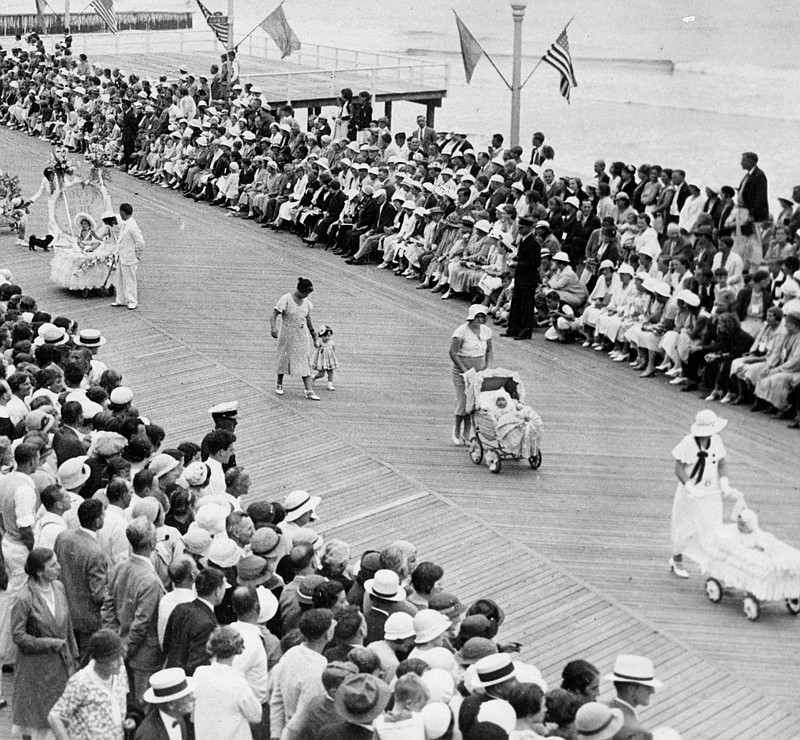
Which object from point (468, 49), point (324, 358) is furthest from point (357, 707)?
point (468, 49)

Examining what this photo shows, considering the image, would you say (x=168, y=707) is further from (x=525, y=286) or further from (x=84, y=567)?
(x=525, y=286)

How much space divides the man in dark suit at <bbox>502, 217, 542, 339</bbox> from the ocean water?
24.1 m

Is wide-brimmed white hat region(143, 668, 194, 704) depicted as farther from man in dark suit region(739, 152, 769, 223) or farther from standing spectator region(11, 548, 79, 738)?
man in dark suit region(739, 152, 769, 223)

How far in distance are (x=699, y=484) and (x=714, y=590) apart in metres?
0.80

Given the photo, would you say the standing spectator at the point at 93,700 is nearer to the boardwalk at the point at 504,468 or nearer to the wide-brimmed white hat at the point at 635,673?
the wide-brimmed white hat at the point at 635,673

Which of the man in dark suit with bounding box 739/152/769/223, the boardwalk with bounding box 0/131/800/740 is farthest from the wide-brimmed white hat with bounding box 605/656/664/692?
the man in dark suit with bounding box 739/152/769/223

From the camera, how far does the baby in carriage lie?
1260 centimetres

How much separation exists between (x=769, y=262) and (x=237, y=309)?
6841 mm

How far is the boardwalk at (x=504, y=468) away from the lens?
9461 millimetres

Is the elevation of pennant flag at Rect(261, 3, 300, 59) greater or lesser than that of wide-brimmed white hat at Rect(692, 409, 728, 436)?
greater

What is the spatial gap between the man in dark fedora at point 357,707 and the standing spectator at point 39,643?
216cm

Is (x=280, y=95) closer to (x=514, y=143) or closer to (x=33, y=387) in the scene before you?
(x=514, y=143)

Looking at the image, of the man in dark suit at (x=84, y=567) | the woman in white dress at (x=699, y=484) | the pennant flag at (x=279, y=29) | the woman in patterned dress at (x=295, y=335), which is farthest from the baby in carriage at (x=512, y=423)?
the pennant flag at (x=279, y=29)

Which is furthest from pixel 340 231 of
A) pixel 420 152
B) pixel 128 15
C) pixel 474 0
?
pixel 474 0
